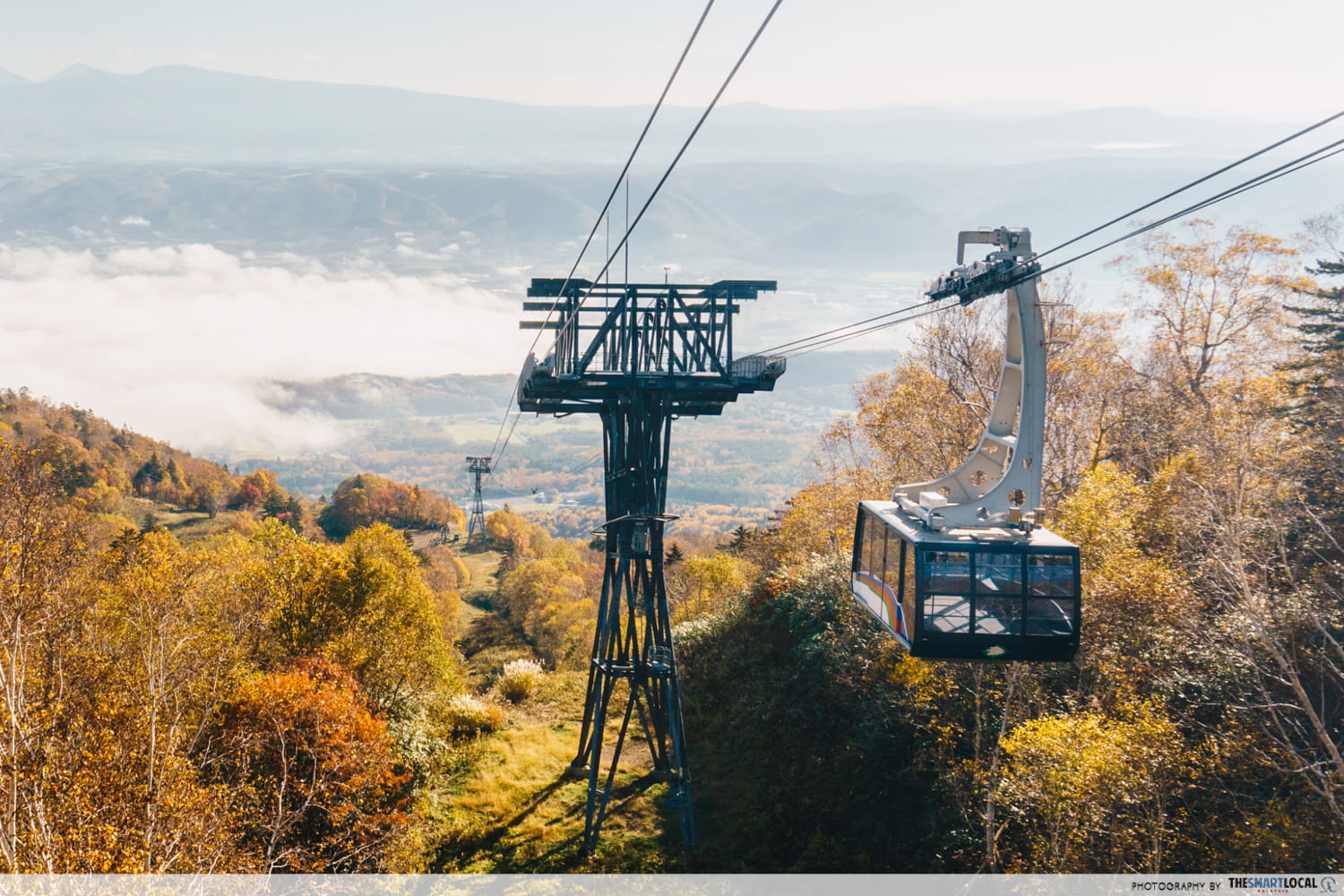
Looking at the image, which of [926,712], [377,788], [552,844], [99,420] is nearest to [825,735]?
[926,712]

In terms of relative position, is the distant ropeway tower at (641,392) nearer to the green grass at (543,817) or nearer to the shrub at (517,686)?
the green grass at (543,817)

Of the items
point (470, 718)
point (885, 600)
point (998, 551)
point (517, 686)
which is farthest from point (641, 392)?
point (517, 686)

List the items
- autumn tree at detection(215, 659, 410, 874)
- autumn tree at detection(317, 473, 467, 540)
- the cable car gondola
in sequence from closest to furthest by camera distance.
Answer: the cable car gondola → autumn tree at detection(215, 659, 410, 874) → autumn tree at detection(317, 473, 467, 540)

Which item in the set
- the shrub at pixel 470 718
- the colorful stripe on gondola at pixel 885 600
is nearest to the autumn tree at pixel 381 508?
the shrub at pixel 470 718

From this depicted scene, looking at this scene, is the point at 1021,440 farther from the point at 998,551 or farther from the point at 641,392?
the point at 641,392

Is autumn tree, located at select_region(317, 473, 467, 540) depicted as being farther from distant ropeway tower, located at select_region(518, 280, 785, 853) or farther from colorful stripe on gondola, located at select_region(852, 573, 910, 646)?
colorful stripe on gondola, located at select_region(852, 573, 910, 646)

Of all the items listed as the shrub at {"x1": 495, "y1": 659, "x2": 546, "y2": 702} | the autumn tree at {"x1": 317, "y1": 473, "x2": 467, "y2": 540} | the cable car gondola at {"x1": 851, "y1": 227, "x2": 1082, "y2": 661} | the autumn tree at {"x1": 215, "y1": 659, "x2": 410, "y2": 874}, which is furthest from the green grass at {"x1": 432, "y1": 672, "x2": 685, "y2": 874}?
the autumn tree at {"x1": 317, "y1": 473, "x2": 467, "y2": 540}

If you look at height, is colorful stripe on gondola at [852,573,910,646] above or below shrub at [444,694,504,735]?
above
